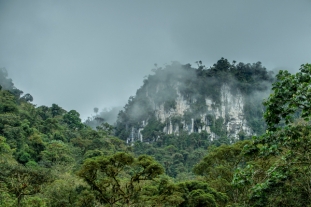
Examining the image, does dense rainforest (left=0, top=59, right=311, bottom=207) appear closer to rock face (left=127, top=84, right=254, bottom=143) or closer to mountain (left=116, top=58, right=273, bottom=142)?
rock face (left=127, top=84, right=254, bottom=143)

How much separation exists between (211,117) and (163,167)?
6532 centimetres

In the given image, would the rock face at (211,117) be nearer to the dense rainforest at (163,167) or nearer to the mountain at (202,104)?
the mountain at (202,104)

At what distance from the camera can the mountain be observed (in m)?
83.0

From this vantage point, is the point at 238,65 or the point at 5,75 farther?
the point at 238,65

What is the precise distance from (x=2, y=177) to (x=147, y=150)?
50544 mm

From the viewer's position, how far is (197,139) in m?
75.2

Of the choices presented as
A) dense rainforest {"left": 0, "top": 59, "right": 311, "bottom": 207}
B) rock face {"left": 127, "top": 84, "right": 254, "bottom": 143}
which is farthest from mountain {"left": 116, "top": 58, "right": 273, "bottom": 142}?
dense rainforest {"left": 0, "top": 59, "right": 311, "bottom": 207}

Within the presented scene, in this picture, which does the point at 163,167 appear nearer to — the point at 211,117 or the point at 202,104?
the point at 211,117

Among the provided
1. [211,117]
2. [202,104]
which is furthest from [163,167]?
[202,104]

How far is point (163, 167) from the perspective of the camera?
18250 mm

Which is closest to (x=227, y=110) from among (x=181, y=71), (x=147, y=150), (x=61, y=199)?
(x=181, y=71)

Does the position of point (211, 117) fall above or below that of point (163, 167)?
above

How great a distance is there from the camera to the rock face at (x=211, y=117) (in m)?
82.2

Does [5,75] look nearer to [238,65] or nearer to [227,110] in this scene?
[227,110]
